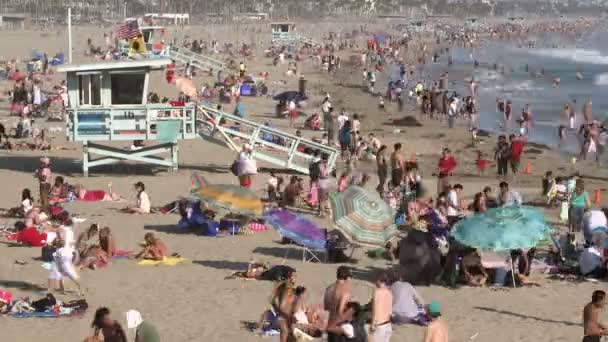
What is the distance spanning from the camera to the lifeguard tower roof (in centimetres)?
2241

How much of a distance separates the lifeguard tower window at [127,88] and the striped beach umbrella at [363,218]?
9296mm

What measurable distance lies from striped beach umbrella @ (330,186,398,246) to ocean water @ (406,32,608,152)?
17.1m

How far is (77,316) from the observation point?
12844 millimetres

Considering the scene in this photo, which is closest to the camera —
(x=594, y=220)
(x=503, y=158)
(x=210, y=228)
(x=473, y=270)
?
(x=473, y=270)

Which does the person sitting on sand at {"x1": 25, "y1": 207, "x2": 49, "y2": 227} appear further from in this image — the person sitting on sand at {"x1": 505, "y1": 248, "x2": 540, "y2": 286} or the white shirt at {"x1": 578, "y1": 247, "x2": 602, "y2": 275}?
the white shirt at {"x1": 578, "y1": 247, "x2": 602, "y2": 275}

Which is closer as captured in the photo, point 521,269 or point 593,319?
point 593,319

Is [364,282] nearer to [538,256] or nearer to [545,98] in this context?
[538,256]

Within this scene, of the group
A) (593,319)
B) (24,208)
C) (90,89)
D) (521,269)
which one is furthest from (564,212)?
(90,89)

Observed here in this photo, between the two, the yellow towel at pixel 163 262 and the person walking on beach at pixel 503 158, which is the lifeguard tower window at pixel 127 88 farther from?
the person walking on beach at pixel 503 158

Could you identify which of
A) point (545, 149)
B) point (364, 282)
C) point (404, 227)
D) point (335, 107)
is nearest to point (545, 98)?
point (335, 107)

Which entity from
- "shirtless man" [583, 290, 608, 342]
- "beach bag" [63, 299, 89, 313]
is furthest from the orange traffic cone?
"beach bag" [63, 299, 89, 313]

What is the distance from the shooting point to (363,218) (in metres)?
14.5

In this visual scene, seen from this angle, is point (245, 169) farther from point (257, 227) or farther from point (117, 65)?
point (117, 65)

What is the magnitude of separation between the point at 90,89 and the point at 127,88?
77 centimetres
